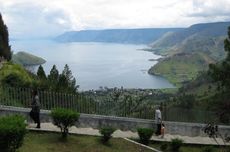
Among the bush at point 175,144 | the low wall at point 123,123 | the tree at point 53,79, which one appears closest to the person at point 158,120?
the low wall at point 123,123

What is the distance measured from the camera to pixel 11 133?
12.0m

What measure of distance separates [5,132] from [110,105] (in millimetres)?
9264

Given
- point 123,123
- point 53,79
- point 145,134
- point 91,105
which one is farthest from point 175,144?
point 53,79

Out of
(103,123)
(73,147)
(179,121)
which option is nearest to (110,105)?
(103,123)

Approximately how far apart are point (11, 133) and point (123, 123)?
8289 mm

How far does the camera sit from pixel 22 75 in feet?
95.6

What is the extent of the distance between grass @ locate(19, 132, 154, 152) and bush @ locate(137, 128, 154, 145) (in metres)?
0.78

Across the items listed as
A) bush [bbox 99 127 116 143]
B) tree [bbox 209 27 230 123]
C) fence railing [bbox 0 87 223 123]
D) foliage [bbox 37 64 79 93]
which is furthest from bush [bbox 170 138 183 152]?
foliage [bbox 37 64 79 93]

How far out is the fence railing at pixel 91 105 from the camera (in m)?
19.8

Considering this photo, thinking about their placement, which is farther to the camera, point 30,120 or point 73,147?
point 30,120

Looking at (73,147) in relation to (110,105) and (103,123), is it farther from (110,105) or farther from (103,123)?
(110,105)

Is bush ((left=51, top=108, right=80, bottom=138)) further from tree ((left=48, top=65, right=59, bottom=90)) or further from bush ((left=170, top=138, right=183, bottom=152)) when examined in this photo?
tree ((left=48, top=65, right=59, bottom=90))

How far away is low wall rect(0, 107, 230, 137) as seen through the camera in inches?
738

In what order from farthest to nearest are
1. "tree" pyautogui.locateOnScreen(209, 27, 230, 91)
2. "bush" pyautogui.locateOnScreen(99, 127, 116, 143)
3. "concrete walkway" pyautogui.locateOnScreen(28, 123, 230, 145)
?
"tree" pyautogui.locateOnScreen(209, 27, 230, 91) → "concrete walkway" pyautogui.locateOnScreen(28, 123, 230, 145) → "bush" pyautogui.locateOnScreen(99, 127, 116, 143)
